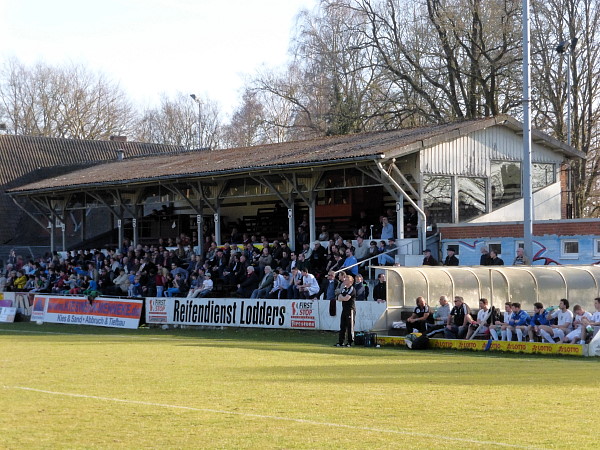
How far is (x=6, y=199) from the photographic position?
2087 inches

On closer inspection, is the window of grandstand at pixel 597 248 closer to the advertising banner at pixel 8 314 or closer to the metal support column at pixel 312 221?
the metal support column at pixel 312 221

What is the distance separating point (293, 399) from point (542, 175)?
2456cm

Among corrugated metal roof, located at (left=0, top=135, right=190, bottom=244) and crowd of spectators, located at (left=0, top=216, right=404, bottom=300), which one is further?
corrugated metal roof, located at (left=0, top=135, right=190, bottom=244)

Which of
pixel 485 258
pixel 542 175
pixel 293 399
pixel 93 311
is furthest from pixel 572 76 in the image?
pixel 293 399

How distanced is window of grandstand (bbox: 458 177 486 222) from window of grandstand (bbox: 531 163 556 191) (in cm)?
249

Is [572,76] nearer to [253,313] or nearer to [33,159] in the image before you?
[253,313]

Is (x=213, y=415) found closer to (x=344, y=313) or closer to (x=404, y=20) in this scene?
(x=344, y=313)

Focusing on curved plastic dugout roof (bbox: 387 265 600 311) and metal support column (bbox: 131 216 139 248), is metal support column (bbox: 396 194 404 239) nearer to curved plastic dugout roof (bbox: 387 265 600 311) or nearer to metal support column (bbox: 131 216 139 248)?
curved plastic dugout roof (bbox: 387 265 600 311)

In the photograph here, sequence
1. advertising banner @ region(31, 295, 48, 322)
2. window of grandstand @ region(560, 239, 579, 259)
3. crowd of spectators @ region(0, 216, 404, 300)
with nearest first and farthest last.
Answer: window of grandstand @ region(560, 239, 579, 259) → crowd of spectators @ region(0, 216, 404, 300) → advertising banner @ region(31, 295, 48, 322)

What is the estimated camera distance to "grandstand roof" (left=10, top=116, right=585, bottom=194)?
30469mm

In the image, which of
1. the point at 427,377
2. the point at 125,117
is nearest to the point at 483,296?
the point at 427,377

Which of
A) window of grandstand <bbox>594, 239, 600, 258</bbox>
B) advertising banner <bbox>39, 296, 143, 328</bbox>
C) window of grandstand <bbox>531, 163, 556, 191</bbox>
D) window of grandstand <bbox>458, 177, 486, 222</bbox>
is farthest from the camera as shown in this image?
window of grandstand <bbox>531, 163, 556, 191</bbox>

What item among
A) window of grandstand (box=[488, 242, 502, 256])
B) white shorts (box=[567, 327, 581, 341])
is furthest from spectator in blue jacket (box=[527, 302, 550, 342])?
window of grandstand (box=[488, 242, 502, 256])

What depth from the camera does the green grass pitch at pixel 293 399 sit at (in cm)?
940
